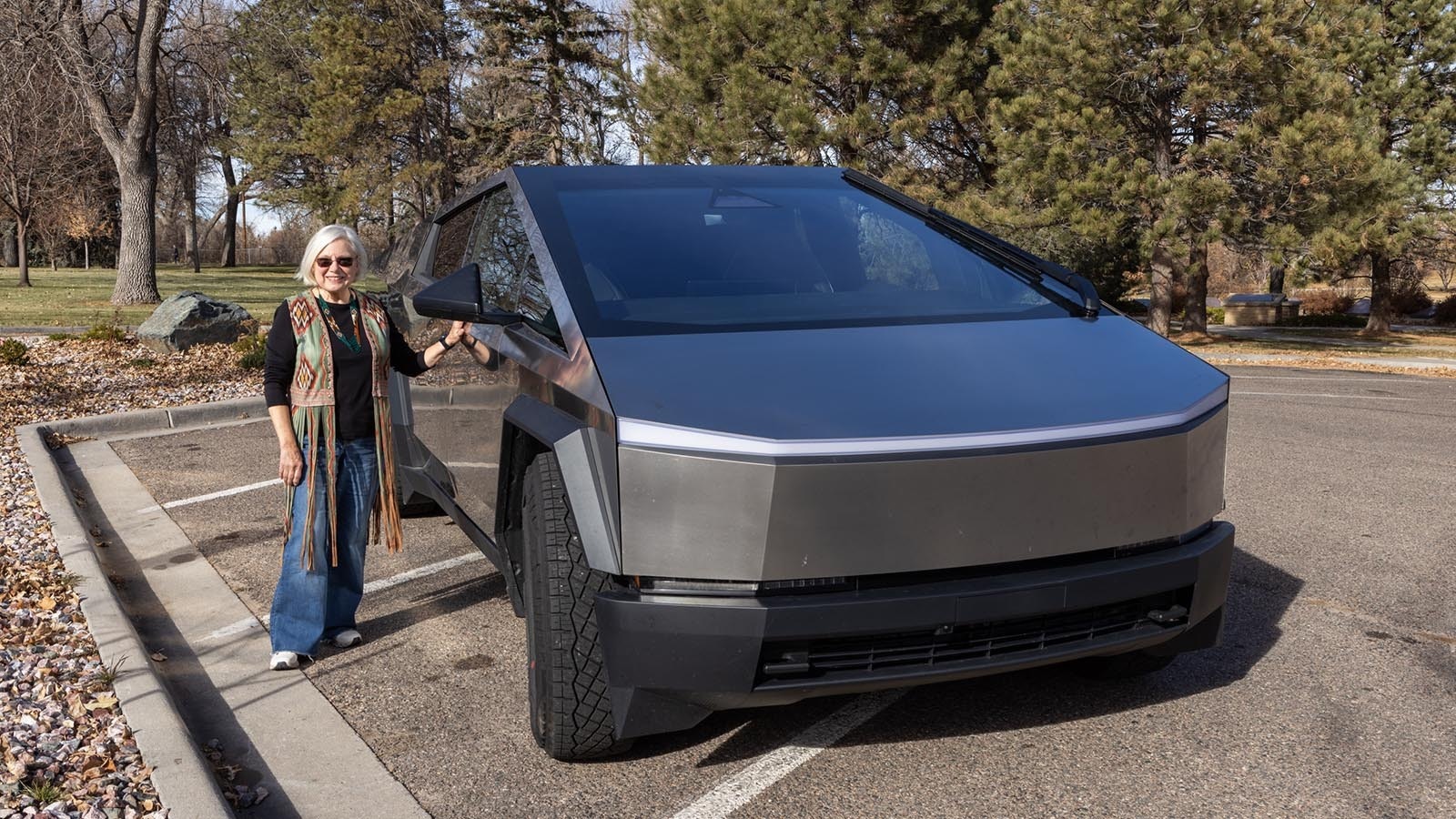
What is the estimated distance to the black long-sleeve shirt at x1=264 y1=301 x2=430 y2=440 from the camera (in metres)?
3.95

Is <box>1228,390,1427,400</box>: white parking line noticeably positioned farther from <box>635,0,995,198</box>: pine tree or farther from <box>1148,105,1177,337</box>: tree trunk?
<box>635,0,995,198</box>: pine tree

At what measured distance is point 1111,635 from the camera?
298cm

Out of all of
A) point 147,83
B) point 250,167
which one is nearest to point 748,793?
point 147,83

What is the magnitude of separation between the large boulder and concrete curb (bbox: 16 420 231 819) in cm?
800

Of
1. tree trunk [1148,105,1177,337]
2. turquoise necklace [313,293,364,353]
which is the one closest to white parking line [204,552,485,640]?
turquoise necklace [313,293,364,353]

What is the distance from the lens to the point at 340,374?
13.2 ft

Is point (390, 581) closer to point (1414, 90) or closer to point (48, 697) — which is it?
point (48, 697)

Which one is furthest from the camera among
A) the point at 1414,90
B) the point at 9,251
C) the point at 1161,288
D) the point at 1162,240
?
the point at 9,251

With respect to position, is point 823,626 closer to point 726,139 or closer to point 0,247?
point 726,139

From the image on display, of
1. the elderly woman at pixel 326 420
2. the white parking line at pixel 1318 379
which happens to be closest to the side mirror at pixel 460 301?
the elderly woman at pixel 326 420

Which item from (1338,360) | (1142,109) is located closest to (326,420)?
(1338,360)

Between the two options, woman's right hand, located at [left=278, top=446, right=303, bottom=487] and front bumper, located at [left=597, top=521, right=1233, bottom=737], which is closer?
front bumper, located at [left=597, top=521, right=1233, bottom=737]

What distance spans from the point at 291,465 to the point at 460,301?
958 millimetres

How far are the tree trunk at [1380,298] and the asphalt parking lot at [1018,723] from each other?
26.4m
